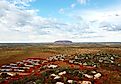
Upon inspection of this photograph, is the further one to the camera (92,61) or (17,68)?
(92,61)

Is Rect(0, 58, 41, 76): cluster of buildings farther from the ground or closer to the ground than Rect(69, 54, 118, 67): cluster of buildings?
closer to the ground

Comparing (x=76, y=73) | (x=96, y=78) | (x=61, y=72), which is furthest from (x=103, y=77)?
(x=61, y=72)

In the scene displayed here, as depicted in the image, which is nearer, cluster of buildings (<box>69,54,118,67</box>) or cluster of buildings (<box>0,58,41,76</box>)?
cluster of buildings (<box>0,58,41,76</box>)

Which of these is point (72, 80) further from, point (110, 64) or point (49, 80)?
point (110, 64)

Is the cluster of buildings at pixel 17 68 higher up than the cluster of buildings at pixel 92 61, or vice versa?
the cluster of buildings at pixel 92 61

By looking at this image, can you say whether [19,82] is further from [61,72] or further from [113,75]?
[113,75]

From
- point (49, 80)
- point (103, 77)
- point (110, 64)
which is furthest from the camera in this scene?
point (110, 64)

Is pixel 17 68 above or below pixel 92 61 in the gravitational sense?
below

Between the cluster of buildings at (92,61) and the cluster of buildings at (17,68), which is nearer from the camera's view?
the cluster of buildings at (17,68)

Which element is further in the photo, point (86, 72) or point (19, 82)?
point (86, 72)

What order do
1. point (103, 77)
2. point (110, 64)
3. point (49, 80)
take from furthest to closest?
point (110, 64), point (103, 77), point (49, 80)
